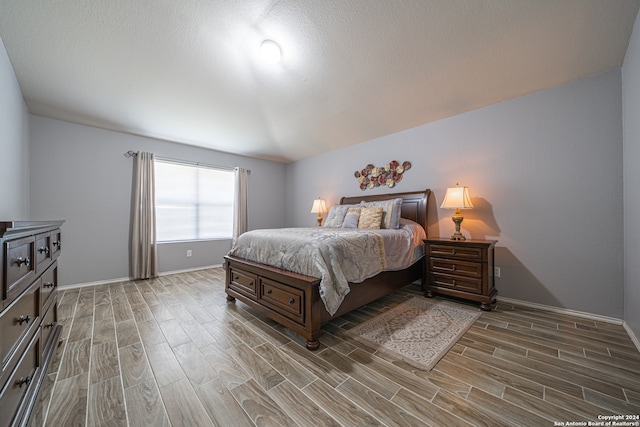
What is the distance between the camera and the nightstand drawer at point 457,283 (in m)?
2.54

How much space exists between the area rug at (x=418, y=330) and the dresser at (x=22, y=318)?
1.84m

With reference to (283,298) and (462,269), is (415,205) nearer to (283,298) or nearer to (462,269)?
(462,269)

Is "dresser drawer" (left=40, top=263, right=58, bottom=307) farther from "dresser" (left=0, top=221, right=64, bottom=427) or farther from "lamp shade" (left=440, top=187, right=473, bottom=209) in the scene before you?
"lamp shade" (left=440, top=187, right=473, bottom=209)

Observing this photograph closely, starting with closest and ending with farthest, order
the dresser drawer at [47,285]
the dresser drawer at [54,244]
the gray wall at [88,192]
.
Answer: the dresser drawer at [47,285]
the dresser drawer at [54,244]
the gray wall at [88,192]

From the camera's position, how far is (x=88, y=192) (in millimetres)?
3445

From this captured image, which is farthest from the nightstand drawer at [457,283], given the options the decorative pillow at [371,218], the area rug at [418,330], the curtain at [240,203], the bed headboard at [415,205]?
the curtain at [240,203]

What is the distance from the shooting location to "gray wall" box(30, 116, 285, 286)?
10.4 feet

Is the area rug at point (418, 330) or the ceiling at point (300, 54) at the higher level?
the ceiling at point (300, 54)

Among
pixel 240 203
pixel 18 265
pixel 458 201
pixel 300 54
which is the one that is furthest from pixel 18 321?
pixel 240 203

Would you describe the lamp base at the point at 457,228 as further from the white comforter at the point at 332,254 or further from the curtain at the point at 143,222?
the curtain at the point at 143,222

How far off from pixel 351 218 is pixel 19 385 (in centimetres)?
309

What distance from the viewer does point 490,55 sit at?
7.14 ft

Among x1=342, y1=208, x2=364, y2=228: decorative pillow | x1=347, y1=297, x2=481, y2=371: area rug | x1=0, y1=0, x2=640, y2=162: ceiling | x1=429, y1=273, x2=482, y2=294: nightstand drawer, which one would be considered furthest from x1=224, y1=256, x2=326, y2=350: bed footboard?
x1=0, y1=0, x2=640, y2=162: ceiling

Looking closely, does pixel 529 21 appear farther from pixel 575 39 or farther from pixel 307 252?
pixel 307 252
